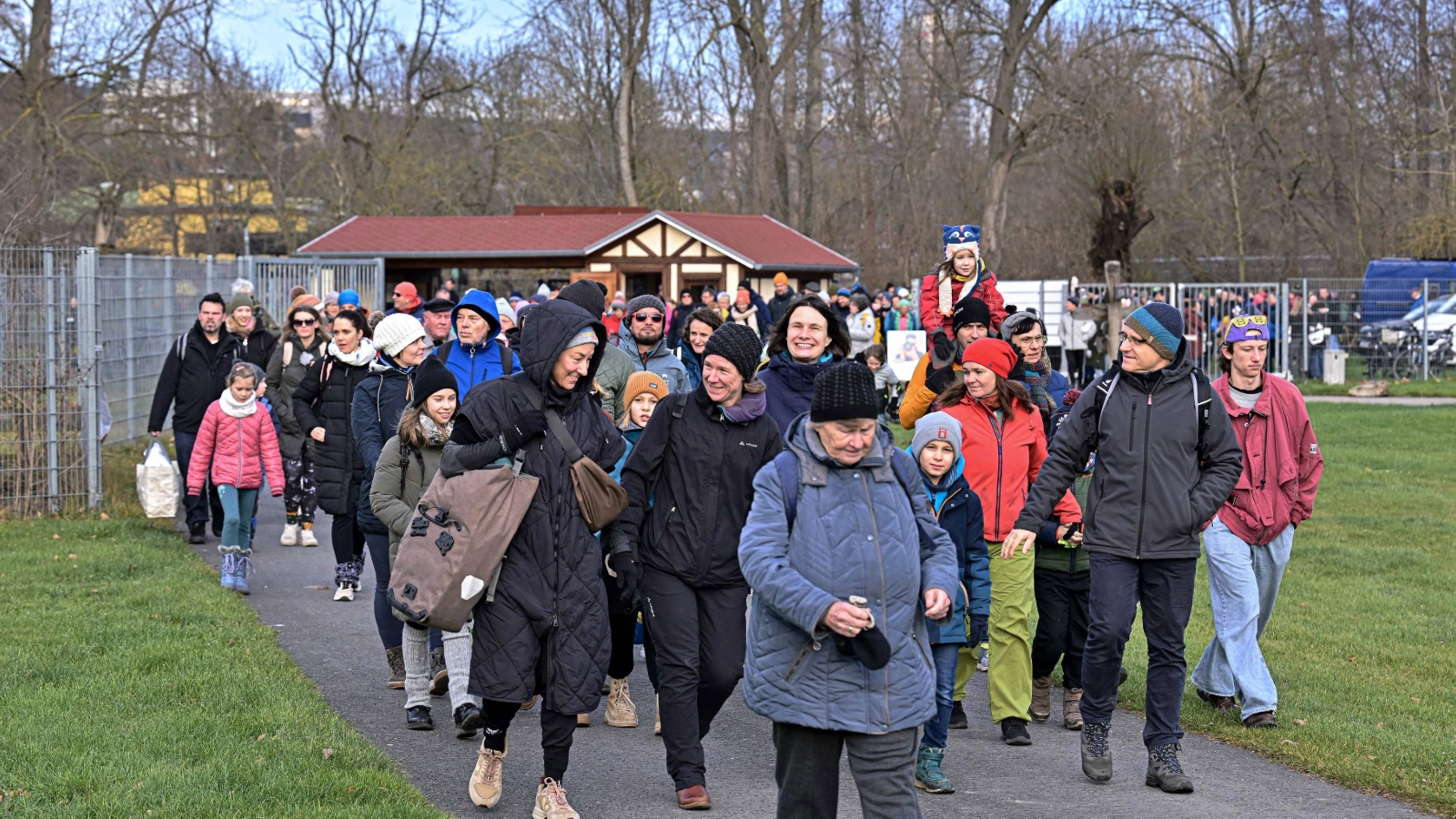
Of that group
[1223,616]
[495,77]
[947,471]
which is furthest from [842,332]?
[495,77]

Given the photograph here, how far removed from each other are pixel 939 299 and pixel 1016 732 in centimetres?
252

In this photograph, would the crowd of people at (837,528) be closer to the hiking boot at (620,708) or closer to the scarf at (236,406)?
the hiking boot at (620,708)

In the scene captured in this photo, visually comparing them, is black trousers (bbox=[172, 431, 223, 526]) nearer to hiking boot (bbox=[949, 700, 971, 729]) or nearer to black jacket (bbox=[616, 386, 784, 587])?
hiking boot (bbox=[949, 700, 971, 729])

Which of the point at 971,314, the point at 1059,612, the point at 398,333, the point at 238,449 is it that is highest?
the point at 971,314

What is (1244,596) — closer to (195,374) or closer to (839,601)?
(839,601)

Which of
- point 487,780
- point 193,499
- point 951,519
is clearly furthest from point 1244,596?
point 193,499

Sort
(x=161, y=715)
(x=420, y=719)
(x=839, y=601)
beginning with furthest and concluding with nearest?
(x=420, y=719) → (x=161, y=715) → (x=839, y=601)

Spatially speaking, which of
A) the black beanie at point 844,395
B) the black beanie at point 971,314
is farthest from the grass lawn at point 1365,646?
the black beanie at point 844,395

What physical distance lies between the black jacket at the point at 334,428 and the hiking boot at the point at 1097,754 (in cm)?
462

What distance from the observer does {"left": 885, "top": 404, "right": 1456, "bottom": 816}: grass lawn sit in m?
6.59

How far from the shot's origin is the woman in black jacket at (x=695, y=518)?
594cm

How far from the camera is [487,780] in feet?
19.1

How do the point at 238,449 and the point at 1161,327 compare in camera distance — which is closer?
the point at 1161,327

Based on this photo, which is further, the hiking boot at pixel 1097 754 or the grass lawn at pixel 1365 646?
the grass lawn at pixel 1365 646
